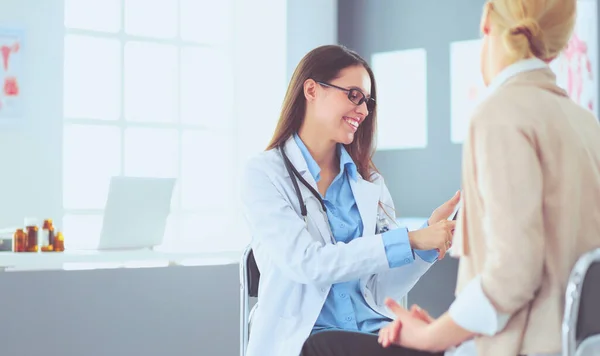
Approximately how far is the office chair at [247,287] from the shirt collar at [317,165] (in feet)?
0.84

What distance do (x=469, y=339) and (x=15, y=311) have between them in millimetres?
1323

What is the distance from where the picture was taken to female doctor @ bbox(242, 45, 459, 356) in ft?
5.41

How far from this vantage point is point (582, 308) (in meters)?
1.09

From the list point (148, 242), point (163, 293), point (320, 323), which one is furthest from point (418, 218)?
point (320, 323)

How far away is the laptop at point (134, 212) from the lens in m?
3.87

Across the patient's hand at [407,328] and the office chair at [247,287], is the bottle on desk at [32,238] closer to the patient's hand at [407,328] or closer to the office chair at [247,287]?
the office chair at [247,287]

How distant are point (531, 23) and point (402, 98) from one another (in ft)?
15.8

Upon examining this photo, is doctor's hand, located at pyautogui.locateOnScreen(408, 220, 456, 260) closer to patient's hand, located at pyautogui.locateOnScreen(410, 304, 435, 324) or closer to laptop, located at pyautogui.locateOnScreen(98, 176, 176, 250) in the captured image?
patient's hand, located at pyautogui.locateOnScreen(410, 304, 435, 324)

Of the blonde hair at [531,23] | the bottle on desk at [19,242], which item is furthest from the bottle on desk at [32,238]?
the blonde hair at [531,23]

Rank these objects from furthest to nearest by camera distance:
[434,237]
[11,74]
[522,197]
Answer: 1. [11,74]
2. [434,237]
3. [522,197]

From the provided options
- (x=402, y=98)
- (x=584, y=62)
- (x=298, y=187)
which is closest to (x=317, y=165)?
(x=298, y=187)

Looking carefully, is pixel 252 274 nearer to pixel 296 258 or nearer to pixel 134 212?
pixel 296 258

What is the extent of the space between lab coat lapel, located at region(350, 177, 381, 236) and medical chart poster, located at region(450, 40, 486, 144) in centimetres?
360

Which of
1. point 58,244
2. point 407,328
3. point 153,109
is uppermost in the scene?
point 153,109
